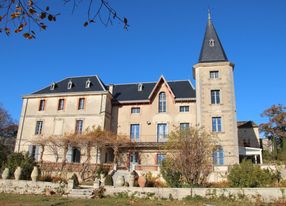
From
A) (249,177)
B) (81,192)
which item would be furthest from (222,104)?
(81,192)

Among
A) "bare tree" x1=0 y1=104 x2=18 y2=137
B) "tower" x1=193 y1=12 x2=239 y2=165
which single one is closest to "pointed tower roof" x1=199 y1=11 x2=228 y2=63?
"tower" x1=193 y1=12 x2=239 y2=165

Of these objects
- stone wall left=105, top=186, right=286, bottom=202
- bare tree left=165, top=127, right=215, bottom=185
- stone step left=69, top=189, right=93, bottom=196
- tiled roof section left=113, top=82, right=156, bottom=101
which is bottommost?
stone step left=69, top=189, right=93, bottom=196

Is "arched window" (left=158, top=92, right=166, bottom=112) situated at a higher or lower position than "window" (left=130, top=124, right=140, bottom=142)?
higher

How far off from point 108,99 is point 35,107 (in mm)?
8093

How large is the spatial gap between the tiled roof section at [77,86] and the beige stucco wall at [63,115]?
98cm

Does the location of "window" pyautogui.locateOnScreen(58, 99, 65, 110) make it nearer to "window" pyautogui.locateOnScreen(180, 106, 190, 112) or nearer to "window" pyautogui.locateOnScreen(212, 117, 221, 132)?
"window" pyautogui.locateOnScreen(180, 106, 190, 112)

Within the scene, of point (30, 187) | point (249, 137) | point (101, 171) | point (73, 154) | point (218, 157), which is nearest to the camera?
point (30, 187)

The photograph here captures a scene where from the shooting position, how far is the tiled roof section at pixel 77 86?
27772 mm

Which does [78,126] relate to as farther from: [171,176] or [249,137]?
[249,137]

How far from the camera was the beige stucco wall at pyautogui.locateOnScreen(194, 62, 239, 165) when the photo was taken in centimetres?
2212

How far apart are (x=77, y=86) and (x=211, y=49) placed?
15.1m

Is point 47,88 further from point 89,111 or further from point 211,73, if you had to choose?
point 211,73

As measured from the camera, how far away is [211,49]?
2605cm

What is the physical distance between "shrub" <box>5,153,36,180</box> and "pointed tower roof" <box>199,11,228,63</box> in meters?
17.8
